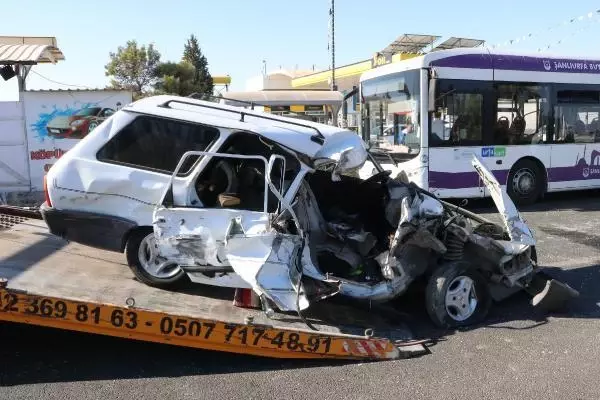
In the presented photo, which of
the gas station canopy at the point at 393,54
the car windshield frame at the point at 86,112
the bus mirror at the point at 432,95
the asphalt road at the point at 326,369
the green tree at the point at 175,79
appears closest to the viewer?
the asphalt road at the point at 326,369

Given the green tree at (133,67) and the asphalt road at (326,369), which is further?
the green tree at (133,67)

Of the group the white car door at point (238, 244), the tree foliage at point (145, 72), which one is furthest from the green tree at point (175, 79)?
the white car door at point (238, 244)

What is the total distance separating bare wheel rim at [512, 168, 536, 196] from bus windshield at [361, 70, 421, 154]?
2.45 meters

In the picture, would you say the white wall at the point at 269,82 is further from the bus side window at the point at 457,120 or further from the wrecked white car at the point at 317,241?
the wrecked white car at the point at 317,241

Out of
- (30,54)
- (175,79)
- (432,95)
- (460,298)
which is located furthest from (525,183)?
(175,79)

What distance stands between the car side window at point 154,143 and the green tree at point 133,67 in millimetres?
31575

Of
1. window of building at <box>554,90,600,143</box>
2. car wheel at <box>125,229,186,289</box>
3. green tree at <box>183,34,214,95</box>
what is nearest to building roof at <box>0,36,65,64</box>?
car wheel at <box>125,229,186,289</box>

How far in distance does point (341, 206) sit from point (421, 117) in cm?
520

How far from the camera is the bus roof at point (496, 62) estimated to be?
10.7 meters

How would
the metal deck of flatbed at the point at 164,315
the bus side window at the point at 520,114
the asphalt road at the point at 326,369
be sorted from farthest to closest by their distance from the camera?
the bus side window at the point at 520,114, the metal deck of flatbed at the point at 164,315, the asphalt road at the point at 326,369

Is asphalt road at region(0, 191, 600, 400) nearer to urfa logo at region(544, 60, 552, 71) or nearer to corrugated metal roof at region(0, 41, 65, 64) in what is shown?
urfa logo at region(544, 60, 552, 71)

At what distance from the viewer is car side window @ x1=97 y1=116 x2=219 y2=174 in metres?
5.20

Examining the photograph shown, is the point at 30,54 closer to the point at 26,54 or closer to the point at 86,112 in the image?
the point at 26,54

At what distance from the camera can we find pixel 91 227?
5.23 metres
